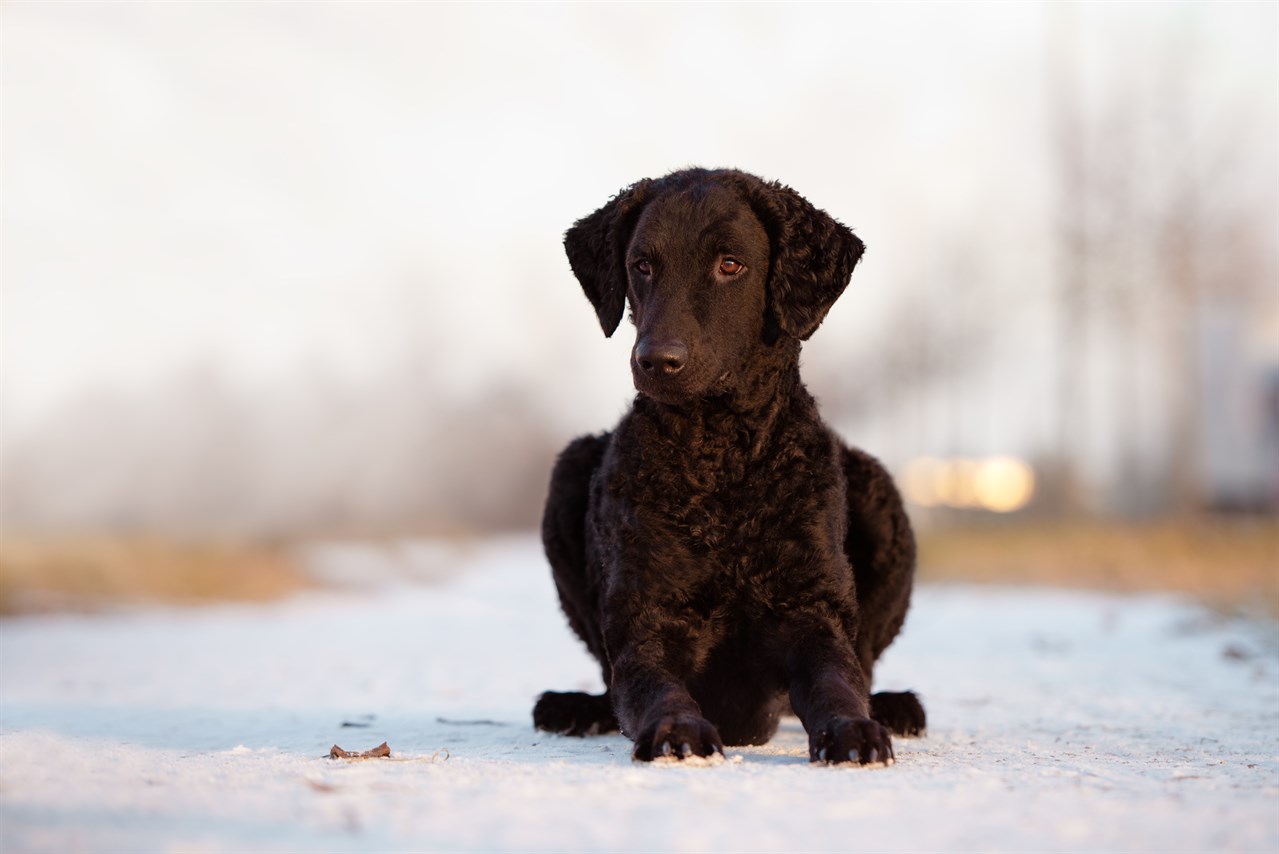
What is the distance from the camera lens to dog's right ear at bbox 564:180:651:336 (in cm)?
520

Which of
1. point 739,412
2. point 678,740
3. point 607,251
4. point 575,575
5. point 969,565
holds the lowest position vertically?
point 678,740

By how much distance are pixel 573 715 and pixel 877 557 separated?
1517mm

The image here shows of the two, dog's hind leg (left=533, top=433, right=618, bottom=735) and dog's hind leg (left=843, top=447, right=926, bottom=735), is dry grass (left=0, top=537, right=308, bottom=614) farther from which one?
dog's hind leg (left=843, top=447, right=926, bottom=735)

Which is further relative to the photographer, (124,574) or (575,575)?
(124,574)

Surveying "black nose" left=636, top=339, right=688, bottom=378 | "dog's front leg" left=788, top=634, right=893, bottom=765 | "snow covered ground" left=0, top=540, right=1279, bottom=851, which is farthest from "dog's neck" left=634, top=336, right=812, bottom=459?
"snow covered ground" left=0, top=540, right=1279, bottom=851

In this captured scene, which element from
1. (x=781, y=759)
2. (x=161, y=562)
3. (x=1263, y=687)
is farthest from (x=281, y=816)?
(x=161, y=562)

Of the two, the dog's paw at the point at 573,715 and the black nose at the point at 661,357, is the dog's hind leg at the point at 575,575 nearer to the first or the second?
the dog's paw at the point at 573,715

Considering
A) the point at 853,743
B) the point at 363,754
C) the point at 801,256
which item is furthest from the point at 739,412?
the point at 363,754

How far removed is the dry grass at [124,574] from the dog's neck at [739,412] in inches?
408

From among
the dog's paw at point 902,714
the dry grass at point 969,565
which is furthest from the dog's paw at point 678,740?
the dry grass at point 969,565

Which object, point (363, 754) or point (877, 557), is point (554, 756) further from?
point (877, 557)

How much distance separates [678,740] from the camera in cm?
380

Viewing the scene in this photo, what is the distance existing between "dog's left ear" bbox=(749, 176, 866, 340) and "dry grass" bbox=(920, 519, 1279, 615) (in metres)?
9.12

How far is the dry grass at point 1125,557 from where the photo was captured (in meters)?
16.4
